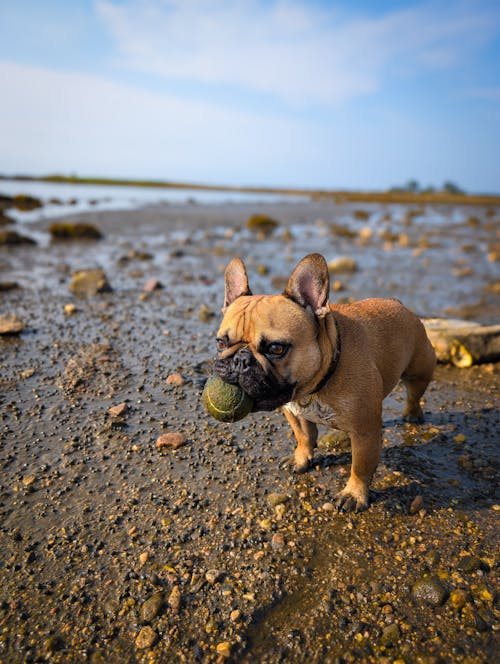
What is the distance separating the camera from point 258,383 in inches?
130

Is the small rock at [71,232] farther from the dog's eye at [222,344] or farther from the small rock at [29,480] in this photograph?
the dog's eye at [222,344]

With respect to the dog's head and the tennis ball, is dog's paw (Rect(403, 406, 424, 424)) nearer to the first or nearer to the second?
the dog's head

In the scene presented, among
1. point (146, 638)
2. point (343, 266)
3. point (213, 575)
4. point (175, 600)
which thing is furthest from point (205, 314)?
point (146, 638)

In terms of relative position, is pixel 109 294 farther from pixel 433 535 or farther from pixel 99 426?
pixel 433 535

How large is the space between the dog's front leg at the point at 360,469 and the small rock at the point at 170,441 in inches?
73.8

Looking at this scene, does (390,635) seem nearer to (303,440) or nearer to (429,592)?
(429,592)

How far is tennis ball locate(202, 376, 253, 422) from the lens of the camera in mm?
3332

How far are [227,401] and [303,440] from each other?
1.65 metres

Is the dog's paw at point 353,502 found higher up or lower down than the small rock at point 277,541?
higher up

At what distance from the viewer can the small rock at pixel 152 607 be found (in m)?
3.00

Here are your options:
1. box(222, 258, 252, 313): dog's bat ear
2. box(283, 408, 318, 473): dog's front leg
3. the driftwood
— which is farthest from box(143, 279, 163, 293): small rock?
box(283, 408, 318, 473): dog's front leg

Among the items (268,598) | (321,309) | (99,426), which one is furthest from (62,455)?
(321,309)

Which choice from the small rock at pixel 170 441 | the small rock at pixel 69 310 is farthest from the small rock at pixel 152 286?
the small rock at pixel 170 441

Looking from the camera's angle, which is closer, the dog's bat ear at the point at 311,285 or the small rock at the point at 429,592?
the small rock at the point at 429,592
